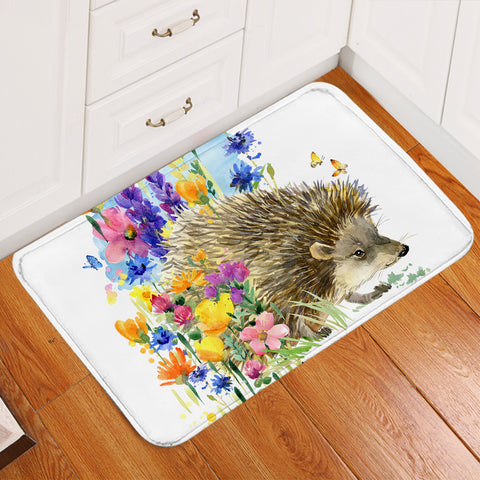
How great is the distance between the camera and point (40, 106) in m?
1.41

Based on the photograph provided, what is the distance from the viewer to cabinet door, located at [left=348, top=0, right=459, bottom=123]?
164 centimetres

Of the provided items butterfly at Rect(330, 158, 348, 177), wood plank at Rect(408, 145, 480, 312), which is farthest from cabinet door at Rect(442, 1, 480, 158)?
butterfly at Rect(330, 158, 348, 177)

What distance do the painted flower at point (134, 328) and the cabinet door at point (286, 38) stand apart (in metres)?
0.60

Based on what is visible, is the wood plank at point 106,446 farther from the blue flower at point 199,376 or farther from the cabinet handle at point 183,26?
the cabinet handle at point 183,26

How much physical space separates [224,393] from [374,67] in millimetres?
917

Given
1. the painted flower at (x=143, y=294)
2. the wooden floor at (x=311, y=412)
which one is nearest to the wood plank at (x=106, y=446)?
the wooden floor at (x=311, y=412)

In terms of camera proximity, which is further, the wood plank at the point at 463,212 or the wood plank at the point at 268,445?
the wood plank at the point at 463,212

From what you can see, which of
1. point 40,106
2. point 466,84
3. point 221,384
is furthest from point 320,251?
point 40,106

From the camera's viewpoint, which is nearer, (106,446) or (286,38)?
(106,446)

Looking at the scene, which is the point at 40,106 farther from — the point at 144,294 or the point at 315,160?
the point at 315,160

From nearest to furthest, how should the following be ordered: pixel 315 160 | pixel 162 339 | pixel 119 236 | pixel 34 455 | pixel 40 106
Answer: pixel 40 106
pixel 34 455
pixel 162 339
pixel 119 236
pixel 315 160

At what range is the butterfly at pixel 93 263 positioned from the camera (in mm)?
1740

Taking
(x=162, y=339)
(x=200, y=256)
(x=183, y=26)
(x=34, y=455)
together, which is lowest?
(x=34, y=455)

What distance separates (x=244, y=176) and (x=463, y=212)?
56cm
